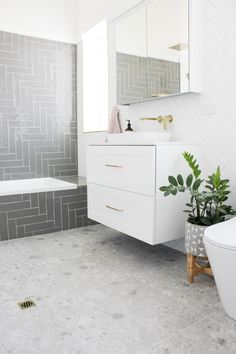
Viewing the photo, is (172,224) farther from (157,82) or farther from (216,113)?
(157,82)

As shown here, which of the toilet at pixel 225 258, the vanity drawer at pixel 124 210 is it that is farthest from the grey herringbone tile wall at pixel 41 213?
the toilet at pixel 225 258

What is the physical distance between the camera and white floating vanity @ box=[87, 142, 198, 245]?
1.96 m

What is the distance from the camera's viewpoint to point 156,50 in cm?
243

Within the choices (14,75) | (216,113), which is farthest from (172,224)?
(14,75)

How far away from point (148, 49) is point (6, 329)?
86.1 inches

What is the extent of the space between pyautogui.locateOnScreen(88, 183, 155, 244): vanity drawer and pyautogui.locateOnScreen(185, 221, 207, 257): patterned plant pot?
0.23m

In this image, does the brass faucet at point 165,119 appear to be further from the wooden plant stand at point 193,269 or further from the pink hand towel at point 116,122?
the wooden plant stand at point 193,269

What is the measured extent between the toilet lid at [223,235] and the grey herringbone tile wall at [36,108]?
2.59m

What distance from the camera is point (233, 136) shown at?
1973 mm

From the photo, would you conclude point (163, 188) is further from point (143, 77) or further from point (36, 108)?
point (36, 108)

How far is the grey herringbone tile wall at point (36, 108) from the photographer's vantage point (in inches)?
135

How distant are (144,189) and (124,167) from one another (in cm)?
26

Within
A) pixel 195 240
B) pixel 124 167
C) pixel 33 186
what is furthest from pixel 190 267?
pixel 33 186

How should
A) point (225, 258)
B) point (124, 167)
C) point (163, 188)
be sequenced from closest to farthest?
point (225, 258), point (163, 188), point (124, 167)
